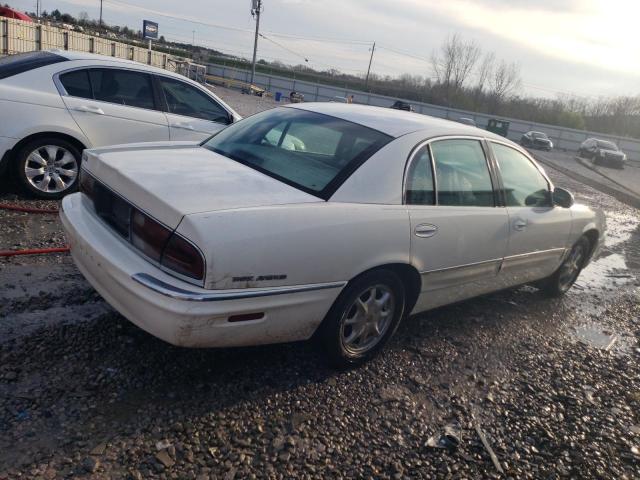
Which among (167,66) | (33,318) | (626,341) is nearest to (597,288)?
(626,341)

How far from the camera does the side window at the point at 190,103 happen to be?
241 inches

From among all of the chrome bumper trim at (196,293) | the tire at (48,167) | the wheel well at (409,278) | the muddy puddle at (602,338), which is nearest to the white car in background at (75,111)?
the tire at (48,167)

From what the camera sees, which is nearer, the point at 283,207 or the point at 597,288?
the point at 283,207

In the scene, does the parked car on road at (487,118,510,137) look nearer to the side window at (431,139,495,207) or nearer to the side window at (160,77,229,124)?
the side window at (160,77,229,124)

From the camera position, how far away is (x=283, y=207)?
8.84 feet

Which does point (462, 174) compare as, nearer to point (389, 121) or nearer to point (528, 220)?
point (389, 121)

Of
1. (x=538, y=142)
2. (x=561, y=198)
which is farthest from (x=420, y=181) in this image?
(x=538, y=142)

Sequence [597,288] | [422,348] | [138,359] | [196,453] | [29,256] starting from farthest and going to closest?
[597,288] → [29,256] → [422,348] → [138,359] → [196,453]

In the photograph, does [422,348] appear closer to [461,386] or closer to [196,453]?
[461,386]

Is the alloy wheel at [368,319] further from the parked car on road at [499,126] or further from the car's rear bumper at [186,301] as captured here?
the parked car on road at [499,126]

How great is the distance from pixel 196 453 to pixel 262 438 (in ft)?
1.13

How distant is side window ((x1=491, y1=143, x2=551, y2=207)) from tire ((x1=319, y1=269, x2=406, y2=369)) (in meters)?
1.44

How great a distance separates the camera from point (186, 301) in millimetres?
2387

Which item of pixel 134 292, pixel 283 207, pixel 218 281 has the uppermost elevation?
pixel 283 207
